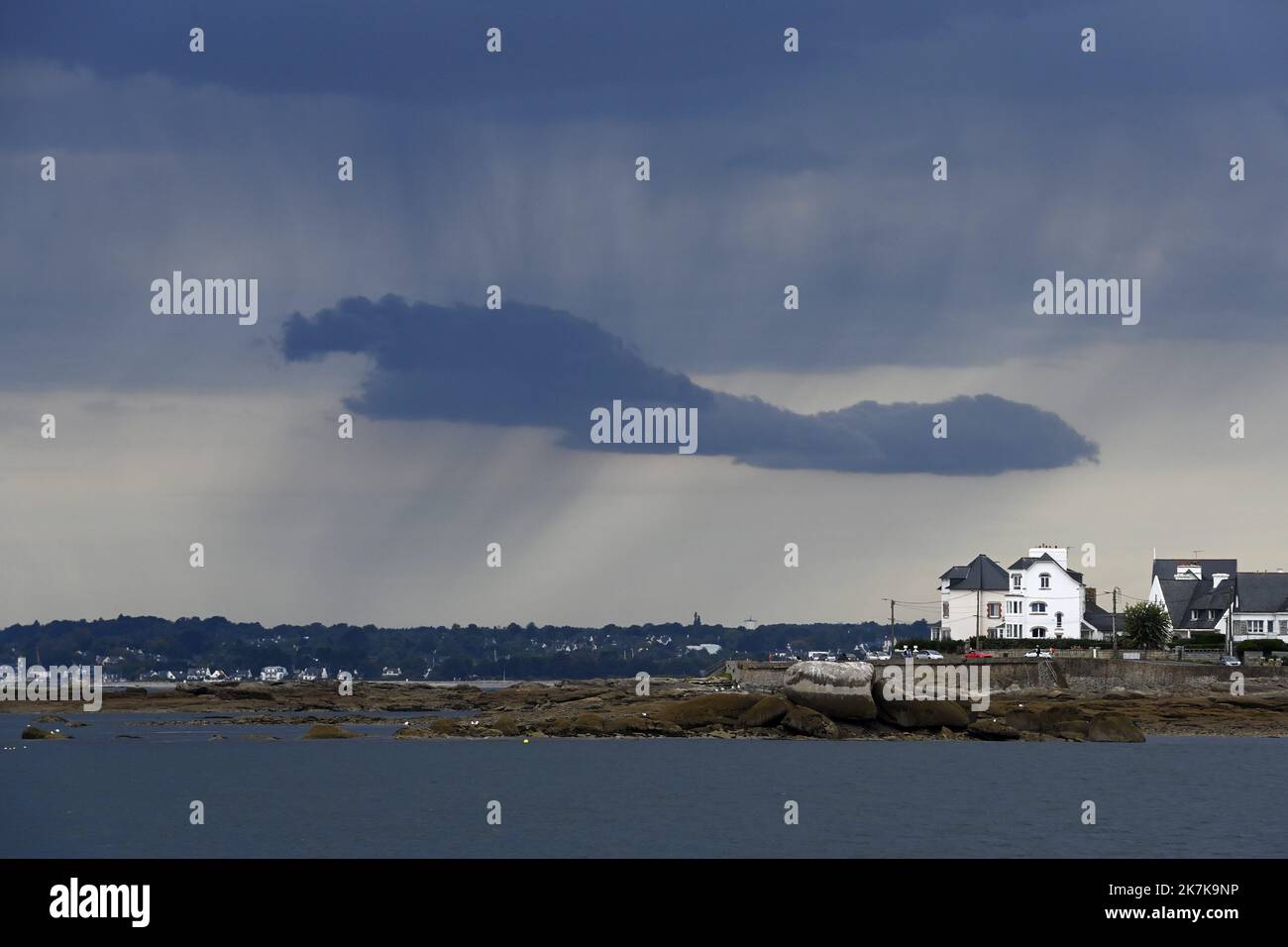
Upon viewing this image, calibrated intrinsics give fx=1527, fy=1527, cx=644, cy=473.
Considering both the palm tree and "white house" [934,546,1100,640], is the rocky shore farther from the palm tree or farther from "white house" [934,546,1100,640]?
"white house" [934,546,1100,640]

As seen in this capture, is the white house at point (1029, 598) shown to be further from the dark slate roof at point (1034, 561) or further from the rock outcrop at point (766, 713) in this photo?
the rock outcrop at point (766, 713)

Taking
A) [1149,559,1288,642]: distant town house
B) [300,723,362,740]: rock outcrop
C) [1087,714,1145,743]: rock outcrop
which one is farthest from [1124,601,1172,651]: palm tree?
[300,723,362,740]: rock outcrop

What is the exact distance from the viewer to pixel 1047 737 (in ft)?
306

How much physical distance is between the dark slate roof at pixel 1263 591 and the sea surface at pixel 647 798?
57.5 m

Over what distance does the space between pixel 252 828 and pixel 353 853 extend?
7870 mm

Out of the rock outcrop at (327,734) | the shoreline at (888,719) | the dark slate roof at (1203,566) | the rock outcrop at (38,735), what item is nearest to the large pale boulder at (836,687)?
the shoreline at (888,719)

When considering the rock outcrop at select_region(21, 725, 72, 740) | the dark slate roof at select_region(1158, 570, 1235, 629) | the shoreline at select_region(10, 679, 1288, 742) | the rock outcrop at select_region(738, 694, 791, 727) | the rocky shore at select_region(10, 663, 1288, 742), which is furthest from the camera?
the dark slate roof at select_region(1158, 570, 1235, 629)

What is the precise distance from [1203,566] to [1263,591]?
2407 cm

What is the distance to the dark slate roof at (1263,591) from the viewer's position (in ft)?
479

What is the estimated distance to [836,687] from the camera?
89.0 metres

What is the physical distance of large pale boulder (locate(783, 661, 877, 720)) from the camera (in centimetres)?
8856

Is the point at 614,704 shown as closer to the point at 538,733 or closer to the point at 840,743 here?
the point at 538,733

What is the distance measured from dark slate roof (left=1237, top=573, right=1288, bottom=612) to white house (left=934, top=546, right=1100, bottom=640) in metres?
14.8
